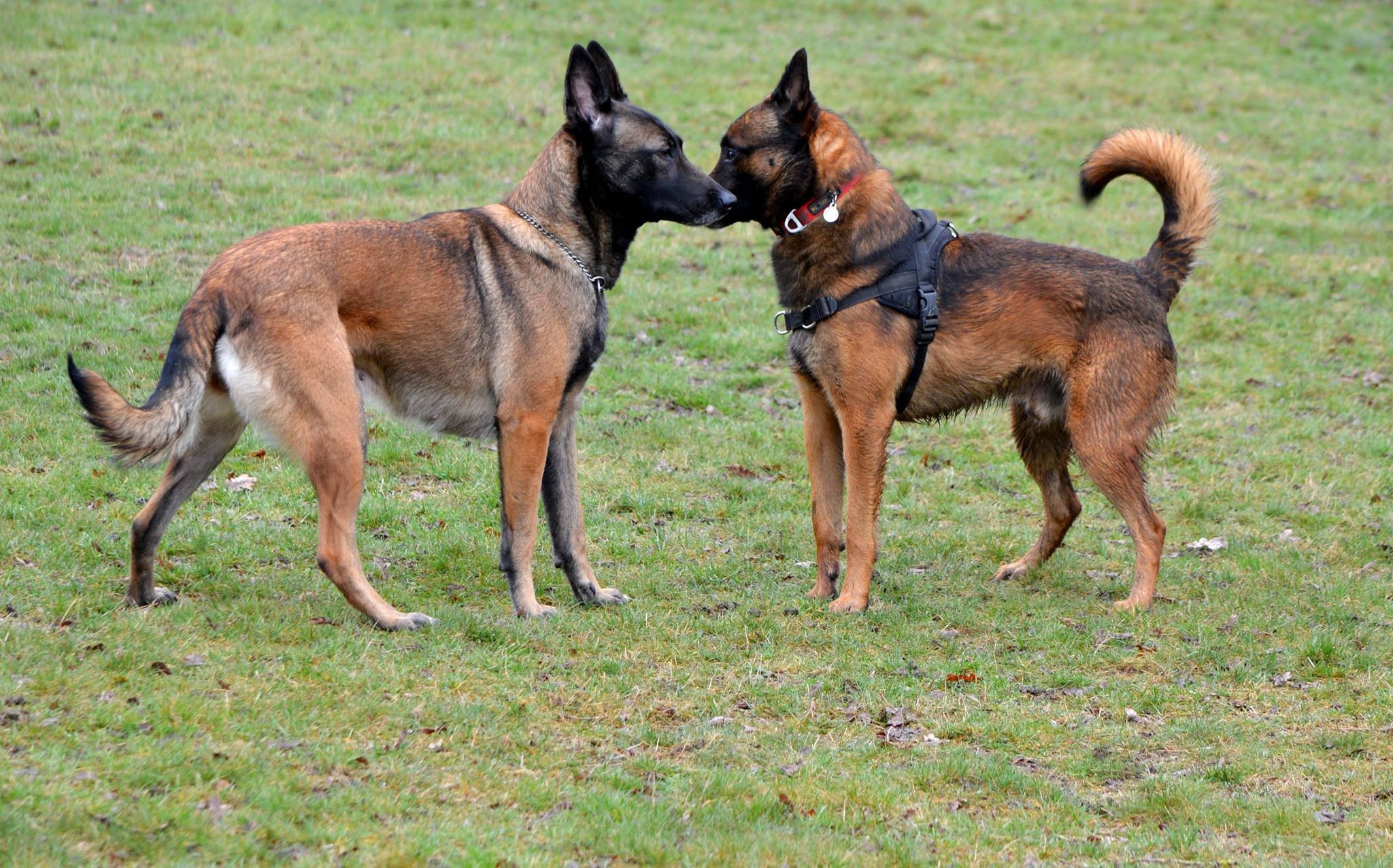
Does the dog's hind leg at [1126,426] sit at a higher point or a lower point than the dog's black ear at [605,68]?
lower

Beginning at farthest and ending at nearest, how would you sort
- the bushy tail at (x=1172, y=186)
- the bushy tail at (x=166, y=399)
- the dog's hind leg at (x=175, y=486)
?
the bushy tail at (x=1172, y=186)
the dog's hind leg at (x=175, y=486)
the bushy tail at (x=166, y=399)

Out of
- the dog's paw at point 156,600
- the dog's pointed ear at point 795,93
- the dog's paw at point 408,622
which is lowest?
the dog's paw at point 408,622

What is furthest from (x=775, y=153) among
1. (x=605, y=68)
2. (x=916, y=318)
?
(x=916, y=318)

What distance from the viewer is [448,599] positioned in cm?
645

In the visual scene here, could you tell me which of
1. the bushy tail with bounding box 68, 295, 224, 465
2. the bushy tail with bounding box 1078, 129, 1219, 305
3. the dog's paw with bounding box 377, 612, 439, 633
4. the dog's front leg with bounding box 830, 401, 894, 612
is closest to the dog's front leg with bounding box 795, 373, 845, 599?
the dog's front leg with bounding box 830, 401, 894, 612

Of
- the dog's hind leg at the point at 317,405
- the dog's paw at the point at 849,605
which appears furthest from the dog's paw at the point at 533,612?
the dog's paw at the point at 849,605

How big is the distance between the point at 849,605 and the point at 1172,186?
9.66 ft

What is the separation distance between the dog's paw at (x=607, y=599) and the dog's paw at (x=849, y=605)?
41.9 inches

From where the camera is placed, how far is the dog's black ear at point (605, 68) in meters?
6.27

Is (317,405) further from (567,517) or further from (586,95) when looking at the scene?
(586,95)

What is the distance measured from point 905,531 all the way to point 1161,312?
2.07 meters

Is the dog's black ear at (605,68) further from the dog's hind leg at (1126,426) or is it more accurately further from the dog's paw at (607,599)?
the dog's hind leg at (1126,426)

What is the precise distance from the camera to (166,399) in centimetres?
521

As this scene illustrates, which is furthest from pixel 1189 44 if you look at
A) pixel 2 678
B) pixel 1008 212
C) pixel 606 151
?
pixel 2 678
